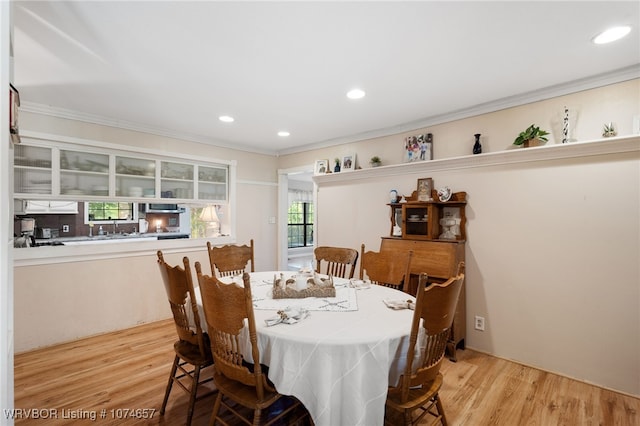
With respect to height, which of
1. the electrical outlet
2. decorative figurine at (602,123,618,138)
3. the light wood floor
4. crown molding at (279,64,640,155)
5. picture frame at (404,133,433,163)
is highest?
crown molding at (279,64,640,155)

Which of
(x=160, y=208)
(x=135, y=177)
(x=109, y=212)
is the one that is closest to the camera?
(x=135, y=177)

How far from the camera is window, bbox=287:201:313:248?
8.50m

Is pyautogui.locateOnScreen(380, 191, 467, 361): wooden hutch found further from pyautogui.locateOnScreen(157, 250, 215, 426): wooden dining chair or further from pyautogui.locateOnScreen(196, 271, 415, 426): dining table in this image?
pyautogui.locateOnScreen(157, 250, 215, 426): wooden dining chair

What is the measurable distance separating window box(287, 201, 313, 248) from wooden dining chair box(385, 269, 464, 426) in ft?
22.7

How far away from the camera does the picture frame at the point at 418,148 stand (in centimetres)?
342

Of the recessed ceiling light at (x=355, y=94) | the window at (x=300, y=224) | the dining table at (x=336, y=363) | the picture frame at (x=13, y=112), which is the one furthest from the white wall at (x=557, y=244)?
the window at (x=300, y=224)

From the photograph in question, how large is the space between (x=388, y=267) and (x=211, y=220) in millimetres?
3000

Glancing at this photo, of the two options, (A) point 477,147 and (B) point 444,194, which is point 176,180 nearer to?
(B) point 444,194

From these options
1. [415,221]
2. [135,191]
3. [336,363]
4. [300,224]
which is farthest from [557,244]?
[300,224]

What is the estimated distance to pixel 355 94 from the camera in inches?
109

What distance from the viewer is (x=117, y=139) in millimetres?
3551

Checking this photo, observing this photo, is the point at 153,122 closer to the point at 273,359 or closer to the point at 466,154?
the point at 273,359

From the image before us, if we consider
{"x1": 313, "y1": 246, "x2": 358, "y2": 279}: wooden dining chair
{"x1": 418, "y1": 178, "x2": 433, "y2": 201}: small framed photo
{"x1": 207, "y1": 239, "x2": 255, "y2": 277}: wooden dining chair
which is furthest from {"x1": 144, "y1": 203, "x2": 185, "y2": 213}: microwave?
{"x1": 418, "y1": 178, "x2": 433, "y2": 201}: small framed photo

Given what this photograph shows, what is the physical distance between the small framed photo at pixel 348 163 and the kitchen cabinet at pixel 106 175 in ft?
6.09
